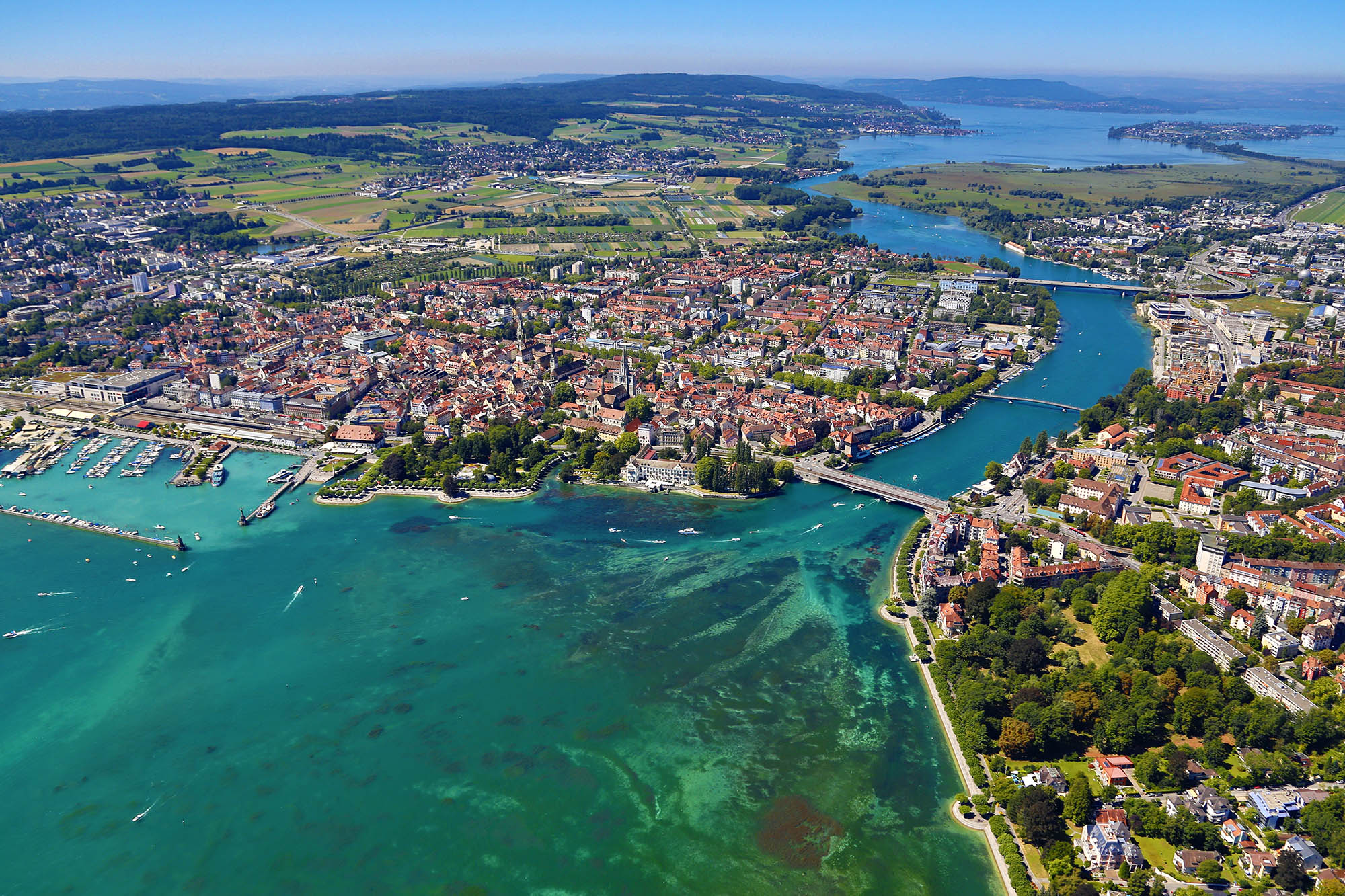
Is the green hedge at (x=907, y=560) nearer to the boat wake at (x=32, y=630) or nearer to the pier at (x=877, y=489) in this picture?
the pier at (x=877, y=489)

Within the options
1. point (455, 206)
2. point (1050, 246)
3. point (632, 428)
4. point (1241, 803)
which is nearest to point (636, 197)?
point (455, 206)

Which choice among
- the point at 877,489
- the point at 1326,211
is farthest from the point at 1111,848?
the point at 1326,211

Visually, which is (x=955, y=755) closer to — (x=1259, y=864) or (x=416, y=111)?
(x=1259, y=864)

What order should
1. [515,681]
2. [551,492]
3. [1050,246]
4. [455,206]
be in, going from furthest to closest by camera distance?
[455,206]
[1050,246]
[551,492]
[515,681]

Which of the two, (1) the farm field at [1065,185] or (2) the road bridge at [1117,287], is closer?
(2) the road bridge at [1117,287]

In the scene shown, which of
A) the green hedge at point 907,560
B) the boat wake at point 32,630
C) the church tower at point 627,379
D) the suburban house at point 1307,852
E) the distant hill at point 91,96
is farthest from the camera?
the distant hill at point 91,96

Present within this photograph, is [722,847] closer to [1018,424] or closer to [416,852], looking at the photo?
[416,852]

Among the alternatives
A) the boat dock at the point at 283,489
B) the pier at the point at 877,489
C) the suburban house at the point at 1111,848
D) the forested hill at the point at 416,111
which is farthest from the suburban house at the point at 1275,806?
the forested hill at the point at 416,111
